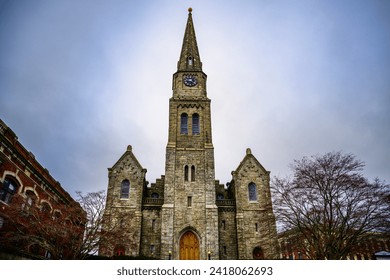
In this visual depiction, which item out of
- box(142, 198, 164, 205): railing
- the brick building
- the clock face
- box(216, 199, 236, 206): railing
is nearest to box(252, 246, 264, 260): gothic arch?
box(216, 199, 236, 206): railing

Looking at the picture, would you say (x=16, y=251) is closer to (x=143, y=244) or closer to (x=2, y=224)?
(x=2, y=224)

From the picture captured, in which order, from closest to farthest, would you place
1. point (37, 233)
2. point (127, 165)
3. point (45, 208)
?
point (37, 233) < point (45, 208) < point (127, 165)

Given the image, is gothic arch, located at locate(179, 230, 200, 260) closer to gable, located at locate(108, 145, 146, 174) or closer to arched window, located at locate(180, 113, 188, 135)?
gable, located at locate(108, 145, 146, 174)

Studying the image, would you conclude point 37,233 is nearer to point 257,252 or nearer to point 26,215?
point 26,215

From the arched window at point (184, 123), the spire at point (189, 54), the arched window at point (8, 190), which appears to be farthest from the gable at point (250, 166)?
the arched window at point (8, 190)

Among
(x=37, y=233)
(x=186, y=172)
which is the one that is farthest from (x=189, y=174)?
(x=37, y=233)

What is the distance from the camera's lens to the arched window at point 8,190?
16.5 m

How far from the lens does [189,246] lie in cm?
2548

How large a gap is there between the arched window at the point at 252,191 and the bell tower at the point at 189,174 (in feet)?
14.5

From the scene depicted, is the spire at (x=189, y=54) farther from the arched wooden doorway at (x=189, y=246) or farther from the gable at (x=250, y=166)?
the arched wooden doorway at (x=189, y=246)

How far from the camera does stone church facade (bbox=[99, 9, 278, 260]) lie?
25.2 m

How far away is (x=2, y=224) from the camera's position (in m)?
15.6

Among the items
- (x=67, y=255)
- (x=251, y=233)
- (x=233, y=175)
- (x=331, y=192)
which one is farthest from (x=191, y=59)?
(x=67, y=255)

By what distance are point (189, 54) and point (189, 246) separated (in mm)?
26433
